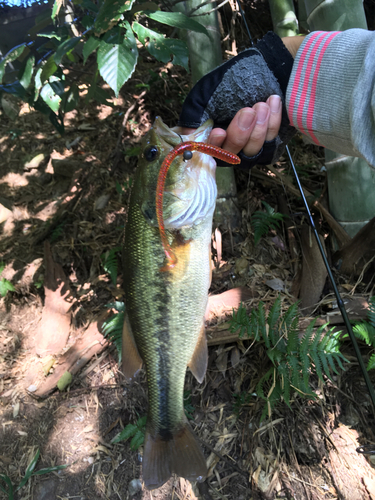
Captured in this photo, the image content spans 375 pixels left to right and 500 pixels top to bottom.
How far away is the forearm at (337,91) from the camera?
1271 mm

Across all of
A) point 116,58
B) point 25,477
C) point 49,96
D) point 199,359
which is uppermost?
point 116,58

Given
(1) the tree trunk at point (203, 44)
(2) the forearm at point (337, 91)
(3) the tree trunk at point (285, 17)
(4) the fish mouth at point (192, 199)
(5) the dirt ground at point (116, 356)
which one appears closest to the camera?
(2) the forearm at point (337, 91)

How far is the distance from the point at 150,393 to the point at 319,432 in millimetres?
1392

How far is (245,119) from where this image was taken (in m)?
1.52

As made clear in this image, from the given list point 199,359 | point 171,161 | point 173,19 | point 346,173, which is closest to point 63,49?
point 173,19

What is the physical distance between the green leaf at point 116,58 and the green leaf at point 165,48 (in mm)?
190

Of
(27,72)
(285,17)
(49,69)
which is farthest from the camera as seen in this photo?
(285,17)

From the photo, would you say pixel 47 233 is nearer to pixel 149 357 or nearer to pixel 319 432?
pixel 149 357

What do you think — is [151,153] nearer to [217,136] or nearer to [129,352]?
[217,136]

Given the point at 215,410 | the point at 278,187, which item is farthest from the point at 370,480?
the point at 278,187

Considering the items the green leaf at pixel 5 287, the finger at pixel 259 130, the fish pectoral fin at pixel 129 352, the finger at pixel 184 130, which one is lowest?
the green leaf at pixel 5 287

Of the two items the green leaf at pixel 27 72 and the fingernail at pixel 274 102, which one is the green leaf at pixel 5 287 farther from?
the fingernail at pixel 274 102

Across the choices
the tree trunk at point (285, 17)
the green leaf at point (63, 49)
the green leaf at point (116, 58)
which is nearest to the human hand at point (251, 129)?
the green leaf at point (116, 58)

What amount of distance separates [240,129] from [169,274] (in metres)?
0.85
